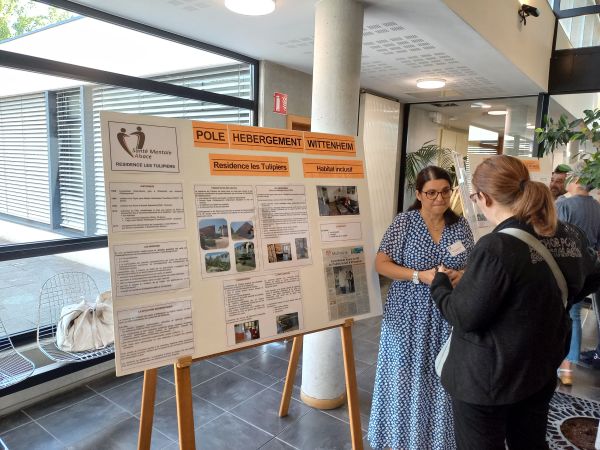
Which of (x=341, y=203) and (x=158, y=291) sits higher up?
(x=341, y=203)

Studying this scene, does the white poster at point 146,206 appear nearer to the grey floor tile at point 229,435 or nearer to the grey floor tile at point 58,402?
the grey floor tile at point 229,435

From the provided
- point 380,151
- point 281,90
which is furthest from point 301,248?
point 380,151

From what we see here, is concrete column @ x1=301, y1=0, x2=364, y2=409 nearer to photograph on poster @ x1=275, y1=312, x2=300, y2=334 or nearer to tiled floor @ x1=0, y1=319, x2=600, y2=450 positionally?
tiled floor @ x1=0, y1=319, x2=600, y2=450

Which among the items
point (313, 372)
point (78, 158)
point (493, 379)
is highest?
point (78, 158)

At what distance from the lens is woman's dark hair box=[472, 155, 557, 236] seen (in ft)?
4.18

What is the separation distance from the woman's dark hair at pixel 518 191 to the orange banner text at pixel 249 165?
2.62 ft

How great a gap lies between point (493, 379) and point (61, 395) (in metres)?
2.68

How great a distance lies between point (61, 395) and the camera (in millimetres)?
2758

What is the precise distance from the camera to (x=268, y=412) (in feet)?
8.55

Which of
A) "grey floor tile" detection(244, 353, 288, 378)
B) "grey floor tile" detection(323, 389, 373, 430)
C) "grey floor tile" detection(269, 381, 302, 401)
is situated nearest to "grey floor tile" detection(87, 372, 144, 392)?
"grey floor tile" detection(244, 353, 288, 378)

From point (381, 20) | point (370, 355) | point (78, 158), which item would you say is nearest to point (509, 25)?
point (381, 20)

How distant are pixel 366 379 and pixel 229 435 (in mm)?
1101

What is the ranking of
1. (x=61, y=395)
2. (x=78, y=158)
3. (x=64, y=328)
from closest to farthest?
1. (x=64, y=328)
2. (x=61, y=395)
3. (x=78, y=158)

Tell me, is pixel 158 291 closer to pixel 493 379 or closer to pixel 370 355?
pixel 493 379
